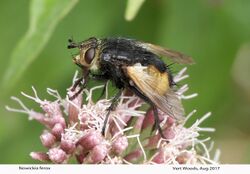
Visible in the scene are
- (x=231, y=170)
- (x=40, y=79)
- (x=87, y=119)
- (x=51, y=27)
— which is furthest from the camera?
(x=40, y=79)

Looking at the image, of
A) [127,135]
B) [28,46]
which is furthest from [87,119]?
[28,46]

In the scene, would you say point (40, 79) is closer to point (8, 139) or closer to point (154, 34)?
point (8, 139)

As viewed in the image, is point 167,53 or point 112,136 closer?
point 112,136

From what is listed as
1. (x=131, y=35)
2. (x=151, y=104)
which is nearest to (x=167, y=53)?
(x=151, y=104)

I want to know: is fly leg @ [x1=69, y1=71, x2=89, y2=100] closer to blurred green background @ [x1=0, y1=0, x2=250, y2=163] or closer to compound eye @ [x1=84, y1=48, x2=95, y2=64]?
compound eye @ [x1=84, y1=48, x2=95, y2=64]

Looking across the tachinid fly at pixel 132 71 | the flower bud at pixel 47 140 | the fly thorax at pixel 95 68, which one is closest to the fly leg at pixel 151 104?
the tachinid fly at pixel 132 71

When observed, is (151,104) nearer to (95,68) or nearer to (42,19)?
(95,68)

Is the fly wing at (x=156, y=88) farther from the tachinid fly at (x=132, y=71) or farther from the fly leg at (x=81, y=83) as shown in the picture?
the fly leg at (x=81, y=83)
